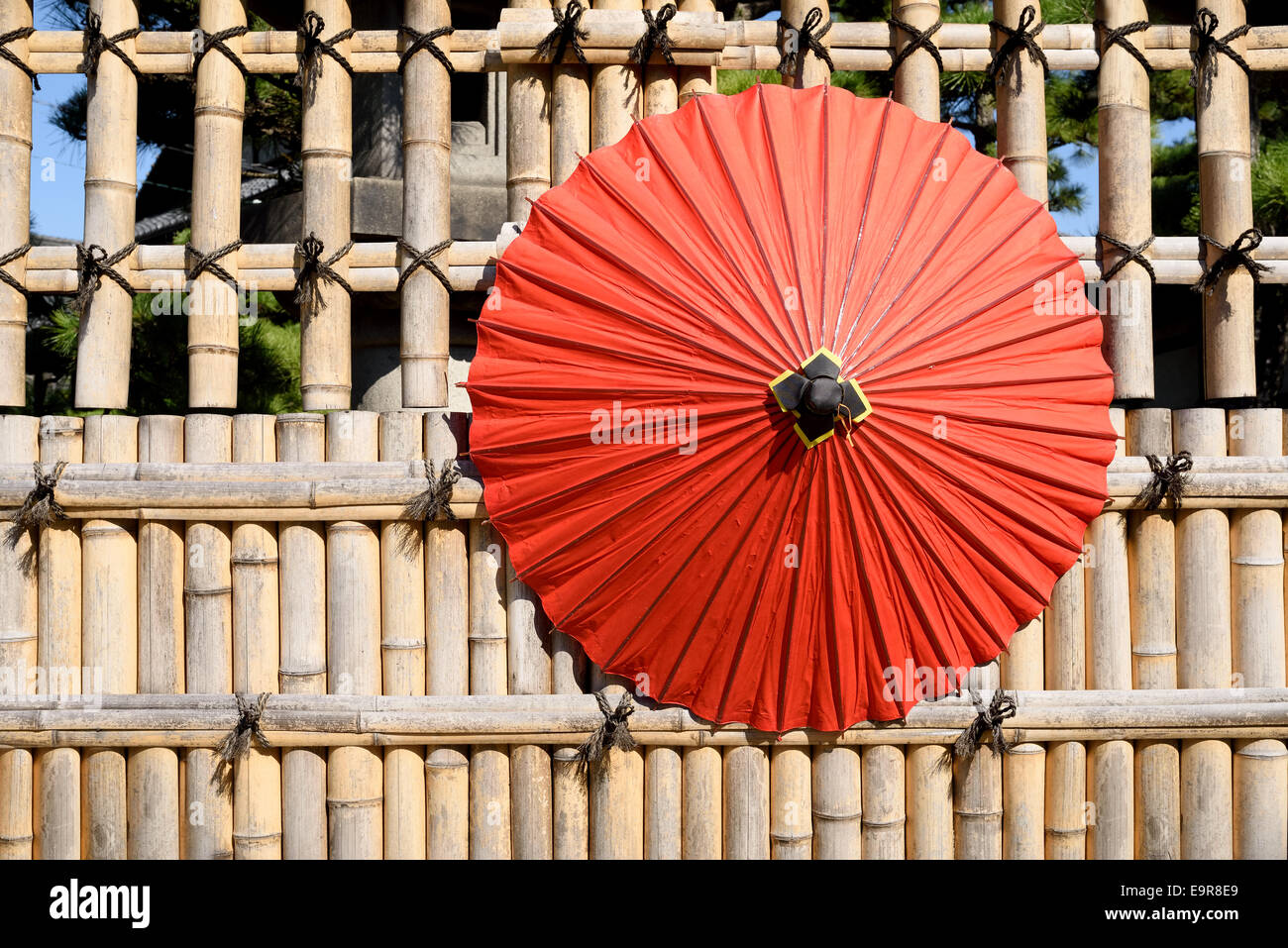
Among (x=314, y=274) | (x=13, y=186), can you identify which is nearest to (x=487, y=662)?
(x=314, y=274)

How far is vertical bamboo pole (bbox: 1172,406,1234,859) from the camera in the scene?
380cm

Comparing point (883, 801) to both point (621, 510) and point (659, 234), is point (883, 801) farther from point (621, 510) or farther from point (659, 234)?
point (659, 234)

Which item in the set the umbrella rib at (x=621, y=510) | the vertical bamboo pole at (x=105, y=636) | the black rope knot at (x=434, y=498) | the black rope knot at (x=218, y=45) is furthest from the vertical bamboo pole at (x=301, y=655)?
the black rope knot at (x=218, y=45)

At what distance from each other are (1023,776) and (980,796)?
0.18 metres

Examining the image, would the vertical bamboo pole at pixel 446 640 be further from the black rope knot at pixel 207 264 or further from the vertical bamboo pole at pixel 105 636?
the vertical bamboo pole at pixel 105 636

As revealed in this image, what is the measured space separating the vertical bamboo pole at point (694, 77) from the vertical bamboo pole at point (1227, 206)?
1981 millimetres

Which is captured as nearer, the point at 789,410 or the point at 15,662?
the point at 789,410

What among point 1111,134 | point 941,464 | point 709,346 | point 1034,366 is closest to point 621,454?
point 709,346

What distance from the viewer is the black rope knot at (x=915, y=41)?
394cm

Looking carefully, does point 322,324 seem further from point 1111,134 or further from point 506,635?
point 1111,134

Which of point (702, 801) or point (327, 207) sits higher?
point (327, 207)

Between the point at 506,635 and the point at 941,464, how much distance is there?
167 cm

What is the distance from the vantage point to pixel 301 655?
3713 mm

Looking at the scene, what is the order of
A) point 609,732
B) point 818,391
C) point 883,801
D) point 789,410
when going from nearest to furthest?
point 818,391 → point 789,410 → point 609,732 → point 883,801
